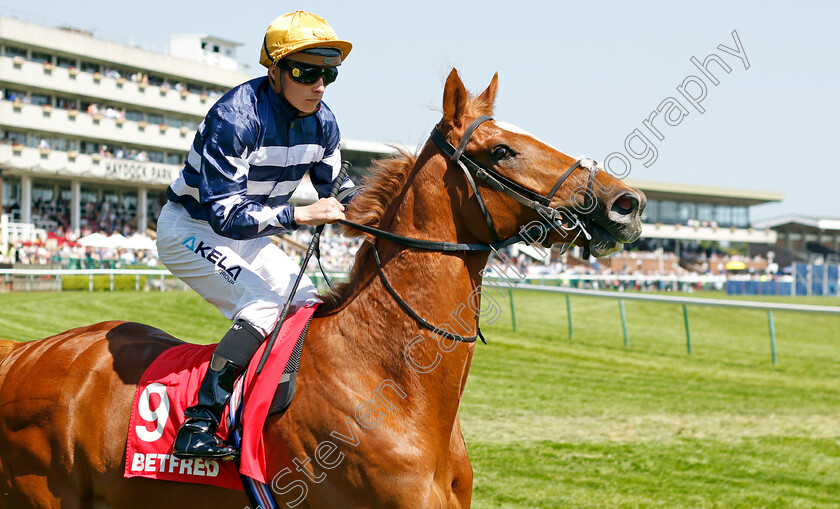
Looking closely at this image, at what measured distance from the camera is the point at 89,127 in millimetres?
37906

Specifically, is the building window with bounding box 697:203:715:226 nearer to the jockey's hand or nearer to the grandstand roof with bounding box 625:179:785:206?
the grandstand roof with bounding box 625:179:785:206

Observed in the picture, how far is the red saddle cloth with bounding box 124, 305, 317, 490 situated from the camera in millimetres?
2574

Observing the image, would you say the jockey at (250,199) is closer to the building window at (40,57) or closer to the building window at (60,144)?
the building window at (60,144)

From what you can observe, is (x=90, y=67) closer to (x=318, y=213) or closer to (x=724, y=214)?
(x=318, y=213)

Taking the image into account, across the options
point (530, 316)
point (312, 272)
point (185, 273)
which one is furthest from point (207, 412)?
point (530, 316)

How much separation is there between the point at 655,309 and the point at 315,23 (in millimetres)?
21330

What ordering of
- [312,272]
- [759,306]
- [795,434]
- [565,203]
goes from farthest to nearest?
[312,272], [759,306], [795,434], [565,203]

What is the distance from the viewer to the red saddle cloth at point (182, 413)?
8.45 ft

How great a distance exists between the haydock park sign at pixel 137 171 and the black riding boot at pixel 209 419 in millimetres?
37551

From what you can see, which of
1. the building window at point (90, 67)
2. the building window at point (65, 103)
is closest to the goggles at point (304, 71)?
the building window at point (65, 103)

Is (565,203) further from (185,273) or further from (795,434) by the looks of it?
(795,434)

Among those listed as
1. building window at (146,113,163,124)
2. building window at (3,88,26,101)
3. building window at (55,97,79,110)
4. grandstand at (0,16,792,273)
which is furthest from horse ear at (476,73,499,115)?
building window at (146,113,163,124)

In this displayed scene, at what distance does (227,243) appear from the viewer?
2.95 m

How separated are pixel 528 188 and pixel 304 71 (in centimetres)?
93
